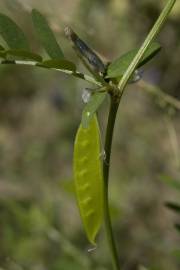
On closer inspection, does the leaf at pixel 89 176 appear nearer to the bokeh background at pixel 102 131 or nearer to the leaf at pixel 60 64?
the leaf at pixel 60 64

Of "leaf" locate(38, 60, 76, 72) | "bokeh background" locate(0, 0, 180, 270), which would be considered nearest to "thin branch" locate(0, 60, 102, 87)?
"leaf" locate(38, 60, 76, 72)

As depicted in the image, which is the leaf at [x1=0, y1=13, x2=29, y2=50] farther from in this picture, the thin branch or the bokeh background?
the bokeh background

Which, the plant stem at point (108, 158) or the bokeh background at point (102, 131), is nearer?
the plant stem at point (108, 158)

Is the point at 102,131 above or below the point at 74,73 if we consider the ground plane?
below

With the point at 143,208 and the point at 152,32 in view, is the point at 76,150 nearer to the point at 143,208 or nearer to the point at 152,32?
the point at 152,32

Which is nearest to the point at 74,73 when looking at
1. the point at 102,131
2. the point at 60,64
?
the point at 60,64

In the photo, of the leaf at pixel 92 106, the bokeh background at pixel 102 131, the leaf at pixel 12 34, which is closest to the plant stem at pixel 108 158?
the leaf at pixel 92 106

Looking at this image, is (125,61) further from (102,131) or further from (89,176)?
(102,131)
